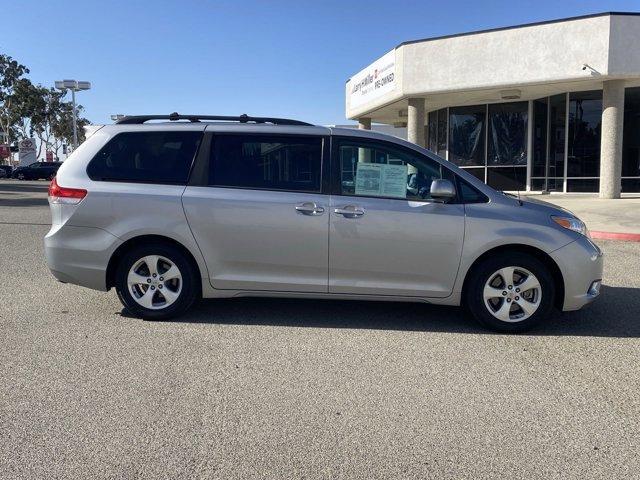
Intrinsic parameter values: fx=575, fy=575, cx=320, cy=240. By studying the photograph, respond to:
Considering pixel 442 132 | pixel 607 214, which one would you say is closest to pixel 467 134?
pixel 442 132

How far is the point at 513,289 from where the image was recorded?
528cm

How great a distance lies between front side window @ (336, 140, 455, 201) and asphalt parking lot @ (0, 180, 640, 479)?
4.22ft

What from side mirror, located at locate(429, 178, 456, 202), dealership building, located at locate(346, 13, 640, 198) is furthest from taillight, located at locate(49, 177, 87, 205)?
dealership building, located at locate(346, 13, 640, 198)

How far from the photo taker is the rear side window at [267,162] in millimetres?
5430

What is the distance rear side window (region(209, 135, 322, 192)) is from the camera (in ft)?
17.8

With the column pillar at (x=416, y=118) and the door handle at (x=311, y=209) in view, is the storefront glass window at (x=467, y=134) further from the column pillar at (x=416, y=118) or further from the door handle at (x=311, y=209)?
the door handle at (x=311, y=209)

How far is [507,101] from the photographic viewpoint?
23266 millimetres

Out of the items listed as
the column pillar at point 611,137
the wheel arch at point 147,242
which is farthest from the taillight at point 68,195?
the column pillar at point 611,137

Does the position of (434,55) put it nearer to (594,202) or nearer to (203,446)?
(594,202)

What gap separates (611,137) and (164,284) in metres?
17.7

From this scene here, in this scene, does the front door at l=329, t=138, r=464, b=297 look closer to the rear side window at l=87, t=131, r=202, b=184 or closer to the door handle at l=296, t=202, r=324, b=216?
the door handle at l=296, t=202, r=324, b=216

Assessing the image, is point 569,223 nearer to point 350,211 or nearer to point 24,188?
point 350,211

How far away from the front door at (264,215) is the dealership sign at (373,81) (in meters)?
18.2

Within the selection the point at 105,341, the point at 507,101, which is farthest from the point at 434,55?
the point at 105,341
